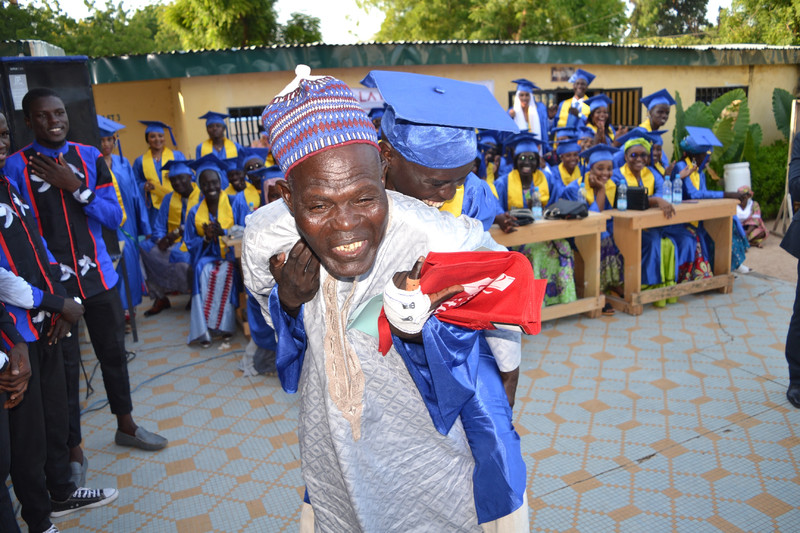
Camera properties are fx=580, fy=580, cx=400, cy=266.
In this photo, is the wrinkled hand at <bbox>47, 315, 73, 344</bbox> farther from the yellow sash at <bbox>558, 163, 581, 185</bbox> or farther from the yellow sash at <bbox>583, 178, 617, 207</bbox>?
the yellow sash at <bbox>558, 163, 581, 185</bbox>

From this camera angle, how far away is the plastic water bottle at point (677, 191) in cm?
595

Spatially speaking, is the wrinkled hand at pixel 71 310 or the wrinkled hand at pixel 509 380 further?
the wrinkled hand at pixel 71 310

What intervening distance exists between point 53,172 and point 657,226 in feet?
16.6

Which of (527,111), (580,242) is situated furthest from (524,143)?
(527,111)

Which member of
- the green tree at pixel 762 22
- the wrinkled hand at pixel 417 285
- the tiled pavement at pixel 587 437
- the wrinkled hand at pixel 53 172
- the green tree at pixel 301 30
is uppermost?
the green tree at pixel 301 30

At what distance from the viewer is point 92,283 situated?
3.14 metres

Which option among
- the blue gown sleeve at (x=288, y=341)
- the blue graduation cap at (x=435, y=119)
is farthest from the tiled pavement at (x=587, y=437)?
the blue graduation cap at (x=435, y=119)

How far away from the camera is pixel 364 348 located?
1361 millimetres

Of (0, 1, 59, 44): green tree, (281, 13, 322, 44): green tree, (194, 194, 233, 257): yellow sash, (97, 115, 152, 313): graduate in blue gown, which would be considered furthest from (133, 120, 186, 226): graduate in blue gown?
(281, 13, 322, 44): green tree

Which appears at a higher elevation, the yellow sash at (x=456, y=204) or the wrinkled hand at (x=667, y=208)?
the yellow sash at (x=456, y=204)

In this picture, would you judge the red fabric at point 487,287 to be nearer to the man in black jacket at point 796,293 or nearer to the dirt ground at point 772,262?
the man in black jacket at point 796,293

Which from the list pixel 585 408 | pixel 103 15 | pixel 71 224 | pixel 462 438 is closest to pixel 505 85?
pixel 585 408

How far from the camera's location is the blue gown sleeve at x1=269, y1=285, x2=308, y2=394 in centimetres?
144

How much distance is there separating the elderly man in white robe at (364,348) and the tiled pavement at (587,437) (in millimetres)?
1577
